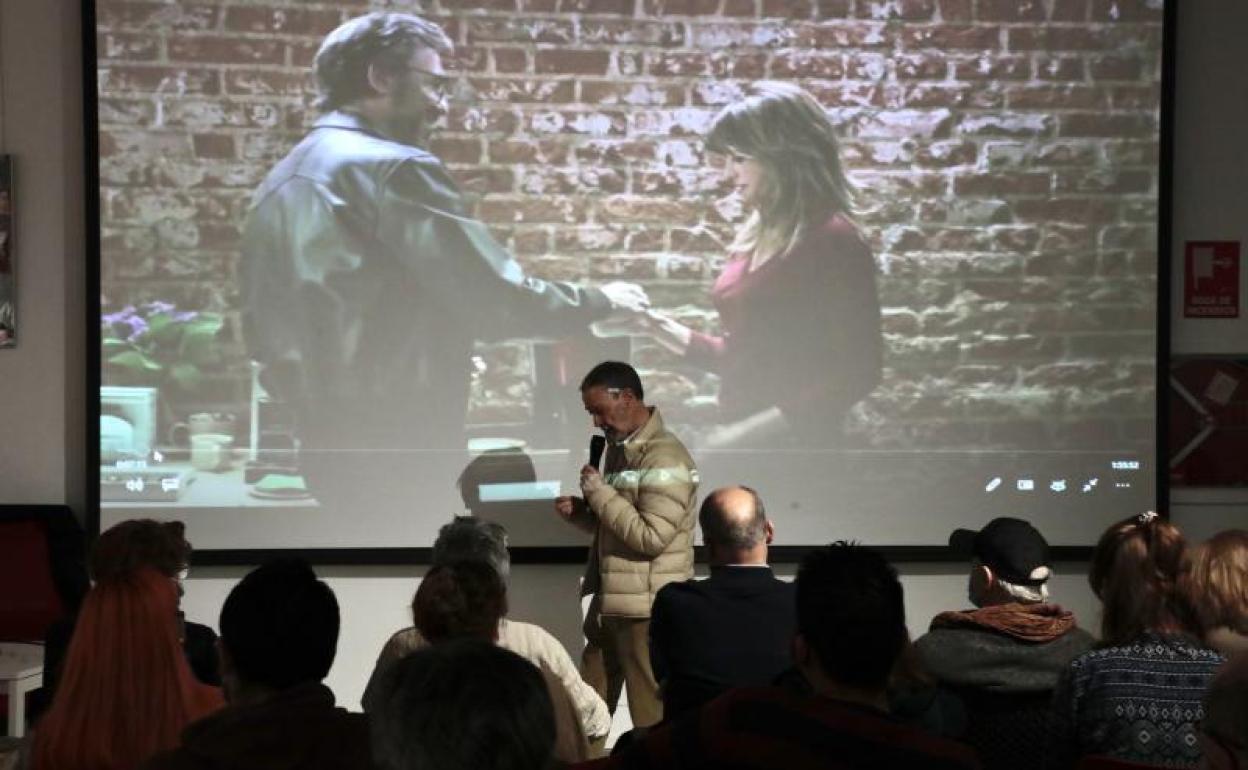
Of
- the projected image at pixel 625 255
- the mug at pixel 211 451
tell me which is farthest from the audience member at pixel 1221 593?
the mug at pixel 211 451

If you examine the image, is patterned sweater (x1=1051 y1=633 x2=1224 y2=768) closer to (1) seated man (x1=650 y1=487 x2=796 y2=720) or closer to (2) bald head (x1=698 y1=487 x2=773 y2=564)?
(1) seated man (x1=650 y1=487 x2=796 y2=720)

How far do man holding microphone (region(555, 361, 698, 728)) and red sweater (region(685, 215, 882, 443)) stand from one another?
70 centimetres

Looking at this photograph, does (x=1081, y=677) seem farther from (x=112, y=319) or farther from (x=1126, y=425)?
(x=112, y=319)

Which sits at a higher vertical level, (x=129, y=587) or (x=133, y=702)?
(x=129, y=587)

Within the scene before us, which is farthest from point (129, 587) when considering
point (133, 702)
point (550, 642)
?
point (550, 642)

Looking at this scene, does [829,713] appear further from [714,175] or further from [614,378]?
[714,175]

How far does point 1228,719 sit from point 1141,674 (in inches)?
38.2

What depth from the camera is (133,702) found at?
237cm

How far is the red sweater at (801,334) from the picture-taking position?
17.7 feet

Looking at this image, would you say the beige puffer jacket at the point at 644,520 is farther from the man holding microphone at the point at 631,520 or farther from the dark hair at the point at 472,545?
the dark hair at the point at 472,545

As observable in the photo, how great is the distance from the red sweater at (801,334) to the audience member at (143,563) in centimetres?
237

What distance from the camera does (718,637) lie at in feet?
10.7

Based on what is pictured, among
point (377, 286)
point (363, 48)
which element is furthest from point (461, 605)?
point (363, 48)

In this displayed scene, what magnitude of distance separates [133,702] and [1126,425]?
163 inches
